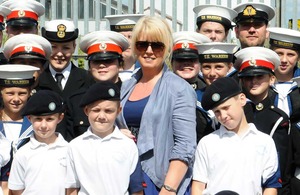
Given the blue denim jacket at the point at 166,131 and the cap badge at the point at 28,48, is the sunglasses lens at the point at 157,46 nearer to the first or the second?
the blue denim jacket at the point at 166,131

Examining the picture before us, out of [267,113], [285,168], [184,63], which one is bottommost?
[285,168]

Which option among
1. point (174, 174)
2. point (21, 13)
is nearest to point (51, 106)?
point (174, 174)

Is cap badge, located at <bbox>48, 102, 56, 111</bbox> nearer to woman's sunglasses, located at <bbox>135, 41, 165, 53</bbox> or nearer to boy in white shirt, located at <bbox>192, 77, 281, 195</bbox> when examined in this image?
Result: woman's sunglasses, located at <bbox>135, 41, 165, 53</bbox>

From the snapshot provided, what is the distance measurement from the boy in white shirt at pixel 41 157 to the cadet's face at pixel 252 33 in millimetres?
2231

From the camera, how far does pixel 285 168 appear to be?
5965 millimetres

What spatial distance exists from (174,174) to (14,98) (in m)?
1.65

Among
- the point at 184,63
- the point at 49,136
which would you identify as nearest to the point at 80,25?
the point at 184,63

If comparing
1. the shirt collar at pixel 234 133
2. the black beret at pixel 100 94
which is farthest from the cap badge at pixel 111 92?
the shirt collar at pixel 234 133

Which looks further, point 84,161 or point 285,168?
point 285,168

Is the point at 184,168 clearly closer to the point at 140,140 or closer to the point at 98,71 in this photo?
the point at 140,140

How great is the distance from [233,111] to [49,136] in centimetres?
141

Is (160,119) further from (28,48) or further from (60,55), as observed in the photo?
(60,55)

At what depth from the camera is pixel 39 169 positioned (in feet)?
18.3

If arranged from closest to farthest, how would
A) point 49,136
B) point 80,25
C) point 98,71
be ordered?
1. point 49,136
2. point 98,71
3. point 80,25
